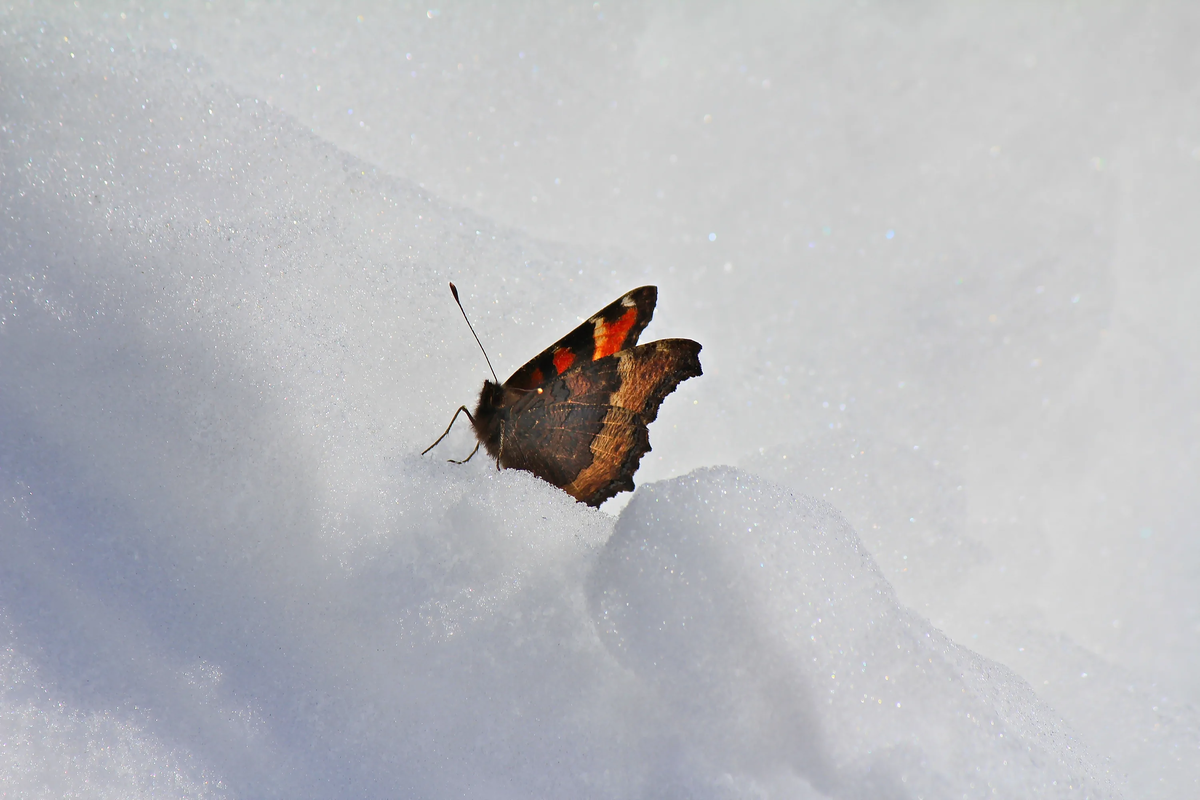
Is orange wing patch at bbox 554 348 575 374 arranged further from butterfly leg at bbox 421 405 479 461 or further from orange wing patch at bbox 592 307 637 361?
butterfly leg at bbox 421 405 479 461

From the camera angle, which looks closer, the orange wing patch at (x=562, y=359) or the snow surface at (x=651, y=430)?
the snow surface at (x=651, y=430)

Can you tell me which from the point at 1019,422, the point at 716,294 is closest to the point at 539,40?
the point at 716,294

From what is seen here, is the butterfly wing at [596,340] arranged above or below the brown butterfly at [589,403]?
above

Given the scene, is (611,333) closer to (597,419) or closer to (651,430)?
(597,419)

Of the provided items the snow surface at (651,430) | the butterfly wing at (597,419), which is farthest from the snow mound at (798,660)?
the butterfly wing at (597,419)

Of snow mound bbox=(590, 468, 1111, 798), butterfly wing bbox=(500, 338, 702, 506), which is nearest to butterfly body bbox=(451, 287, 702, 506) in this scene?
butterfly wing bbox=(500, 338, 702, 506)

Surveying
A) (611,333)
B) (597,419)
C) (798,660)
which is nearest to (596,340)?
(611,333)

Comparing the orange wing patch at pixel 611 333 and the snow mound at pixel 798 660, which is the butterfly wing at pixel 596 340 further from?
the snow mound at pixel 798 660

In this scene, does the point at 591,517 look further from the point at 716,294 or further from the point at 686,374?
the point at 716,294
